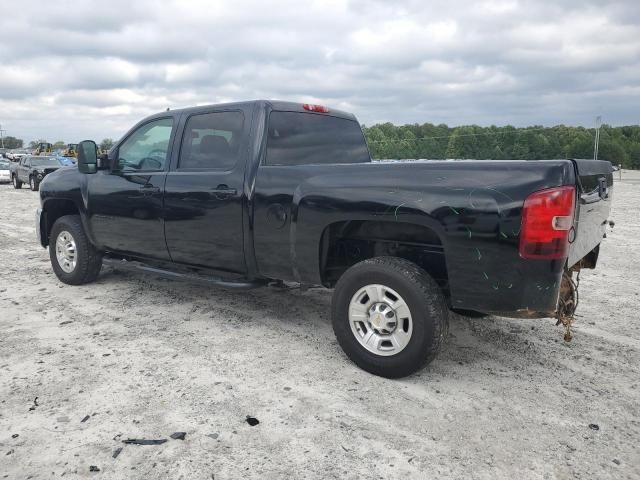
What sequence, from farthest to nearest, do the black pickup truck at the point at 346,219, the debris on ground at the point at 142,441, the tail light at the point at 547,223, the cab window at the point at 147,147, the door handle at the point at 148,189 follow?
the cab window at the point at 147,147 < the door handle at the point at 148,189 < the black pickup truck at the point at 346,219 < the tail light at the point at 547,223 < the debris on ground at the point at 142,441

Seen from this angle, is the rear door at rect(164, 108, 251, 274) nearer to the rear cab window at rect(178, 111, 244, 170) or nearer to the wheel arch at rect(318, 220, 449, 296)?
the rear cab window at rect(178, 111, 244, 170)

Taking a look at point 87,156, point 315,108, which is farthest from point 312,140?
point 87,156


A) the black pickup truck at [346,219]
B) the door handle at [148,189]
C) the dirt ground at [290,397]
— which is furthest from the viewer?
the door handle at [148,189]

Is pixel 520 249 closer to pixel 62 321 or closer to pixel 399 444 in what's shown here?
pixel 399 444

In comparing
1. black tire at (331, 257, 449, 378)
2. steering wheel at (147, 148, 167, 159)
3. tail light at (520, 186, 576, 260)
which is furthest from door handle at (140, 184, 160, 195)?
tail light at (520, 186, 576, 260)

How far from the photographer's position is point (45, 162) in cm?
2386

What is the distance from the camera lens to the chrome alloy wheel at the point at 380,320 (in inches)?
137

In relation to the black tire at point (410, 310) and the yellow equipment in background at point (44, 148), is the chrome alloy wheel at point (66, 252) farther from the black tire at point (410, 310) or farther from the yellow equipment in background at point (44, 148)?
the yellow equipment in background at point (44, 148)

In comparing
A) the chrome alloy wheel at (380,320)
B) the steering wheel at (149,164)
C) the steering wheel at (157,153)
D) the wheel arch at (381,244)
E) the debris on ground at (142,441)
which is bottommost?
the debris on ground at (142,441)

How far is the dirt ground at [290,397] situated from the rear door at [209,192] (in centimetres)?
68

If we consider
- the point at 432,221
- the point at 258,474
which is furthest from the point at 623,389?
the point at 258,474

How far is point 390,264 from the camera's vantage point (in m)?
3.51

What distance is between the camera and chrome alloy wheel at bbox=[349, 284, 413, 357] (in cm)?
348

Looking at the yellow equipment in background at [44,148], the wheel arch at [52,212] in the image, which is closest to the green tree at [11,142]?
the yellow equipment in background at [44,148]
